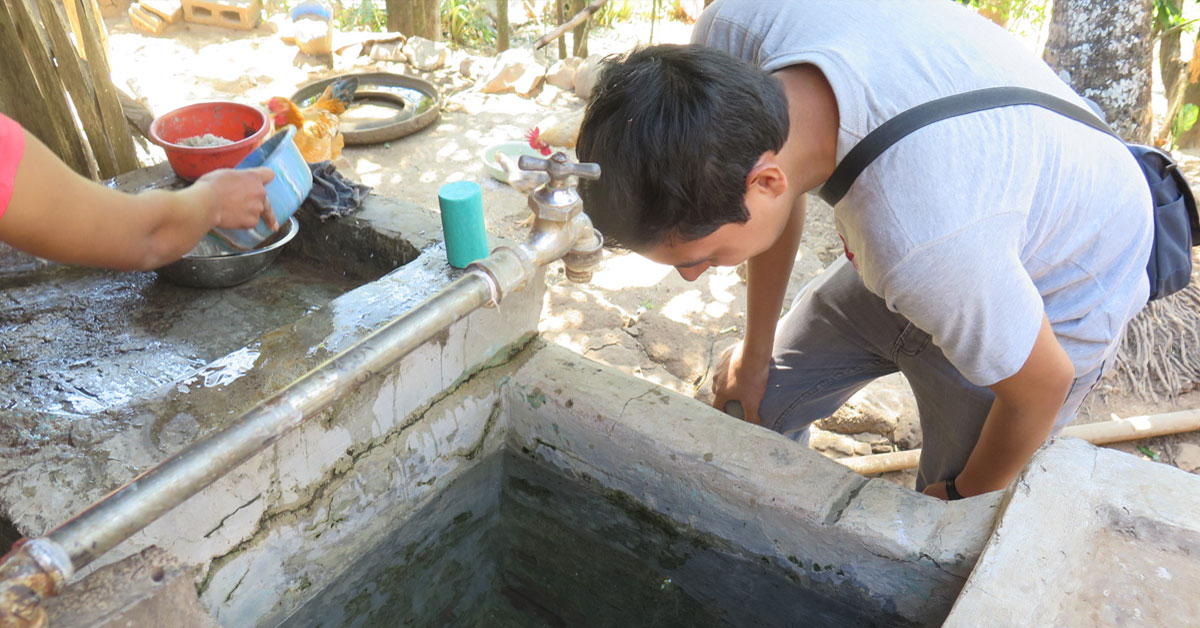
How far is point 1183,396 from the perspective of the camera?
10.7 ft

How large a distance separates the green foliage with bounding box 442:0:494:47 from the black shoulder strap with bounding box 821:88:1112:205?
24.2 feet

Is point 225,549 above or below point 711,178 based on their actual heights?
below

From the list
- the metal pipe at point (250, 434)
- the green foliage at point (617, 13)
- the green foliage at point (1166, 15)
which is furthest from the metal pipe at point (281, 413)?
the green foliage at point (617, 13)

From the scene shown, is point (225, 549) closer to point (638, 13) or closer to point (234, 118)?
point (234, 118)

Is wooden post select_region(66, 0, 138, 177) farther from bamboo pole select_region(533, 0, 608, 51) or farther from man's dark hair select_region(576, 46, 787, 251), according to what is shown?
man's dark hair select_region(576, 46, 787, 251)

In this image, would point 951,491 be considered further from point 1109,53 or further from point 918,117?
point 1109,53

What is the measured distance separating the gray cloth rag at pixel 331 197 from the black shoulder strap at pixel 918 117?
1441 millimetres

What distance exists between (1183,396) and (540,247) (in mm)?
3205

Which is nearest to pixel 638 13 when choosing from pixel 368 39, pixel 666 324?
pixel 368 39

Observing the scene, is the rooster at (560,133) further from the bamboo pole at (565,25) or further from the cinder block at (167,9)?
the cinder block at (167,9)

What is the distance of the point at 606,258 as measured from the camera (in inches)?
170

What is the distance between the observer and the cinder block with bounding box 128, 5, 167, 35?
23.6 ft

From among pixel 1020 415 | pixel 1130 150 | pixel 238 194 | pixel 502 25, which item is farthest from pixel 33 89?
pixel 502 25

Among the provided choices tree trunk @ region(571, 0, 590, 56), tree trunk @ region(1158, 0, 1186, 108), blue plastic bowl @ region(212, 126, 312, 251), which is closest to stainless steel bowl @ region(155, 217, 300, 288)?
blue plastic bowl @ region(212, 126, 312, 251)
